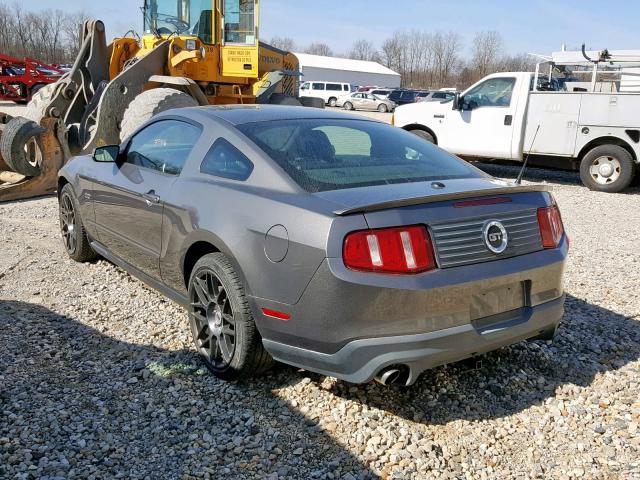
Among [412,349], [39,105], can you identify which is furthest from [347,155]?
[39,105]

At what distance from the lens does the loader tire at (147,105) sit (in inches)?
314

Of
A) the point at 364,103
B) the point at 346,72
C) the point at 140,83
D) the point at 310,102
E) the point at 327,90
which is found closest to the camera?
the point at 140,83

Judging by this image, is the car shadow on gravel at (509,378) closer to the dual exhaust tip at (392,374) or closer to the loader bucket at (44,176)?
the dual exhaust tip at (392,374)

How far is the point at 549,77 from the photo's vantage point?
38.9ft

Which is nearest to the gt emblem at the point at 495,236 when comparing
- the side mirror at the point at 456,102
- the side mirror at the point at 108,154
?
the side mirror at the point at 108,154

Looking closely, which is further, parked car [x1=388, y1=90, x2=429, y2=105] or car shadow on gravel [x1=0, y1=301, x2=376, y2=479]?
parked car [x1=388, y1=90, x2=429, y2=105]

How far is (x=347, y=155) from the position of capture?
11.7 feet

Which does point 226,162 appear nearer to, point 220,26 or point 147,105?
point 147,105

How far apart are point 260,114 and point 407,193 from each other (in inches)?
55.4

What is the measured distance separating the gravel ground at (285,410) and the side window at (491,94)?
7.74 m

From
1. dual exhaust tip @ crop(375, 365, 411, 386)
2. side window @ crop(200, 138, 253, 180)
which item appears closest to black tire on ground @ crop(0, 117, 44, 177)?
side window @ crop(200, 138, 253, 180)

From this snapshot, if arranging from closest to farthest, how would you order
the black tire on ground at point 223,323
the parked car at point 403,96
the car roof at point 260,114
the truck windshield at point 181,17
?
the black tire on ground at point 223,323 → the car roof at point 260,114 → the truck windshield at point 181,17 → the parked car at point 403,96

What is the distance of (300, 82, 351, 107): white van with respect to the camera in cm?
4658

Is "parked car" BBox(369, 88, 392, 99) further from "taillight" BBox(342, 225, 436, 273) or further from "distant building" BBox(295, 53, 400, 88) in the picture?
"taillight" BBox(342, 225, 436, 273)
